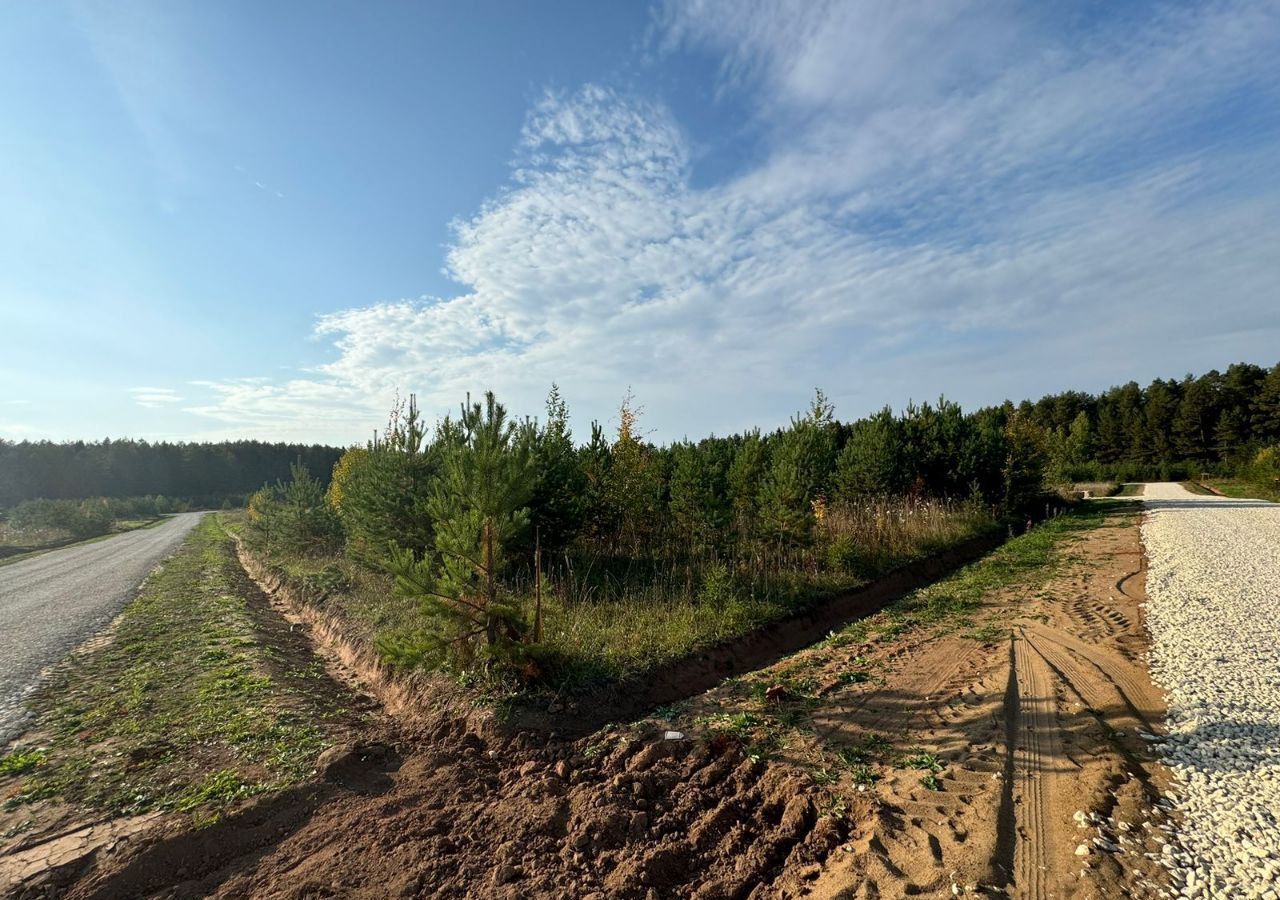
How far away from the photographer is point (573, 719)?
5.56m

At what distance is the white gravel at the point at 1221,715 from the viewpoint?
9.88 ft

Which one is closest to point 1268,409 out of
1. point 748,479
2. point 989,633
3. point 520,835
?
point 748,479

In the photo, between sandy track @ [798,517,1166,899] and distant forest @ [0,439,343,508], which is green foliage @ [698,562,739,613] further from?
distant forest @ [0,439,343,508]

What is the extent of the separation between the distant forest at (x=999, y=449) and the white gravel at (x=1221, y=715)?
1055cm

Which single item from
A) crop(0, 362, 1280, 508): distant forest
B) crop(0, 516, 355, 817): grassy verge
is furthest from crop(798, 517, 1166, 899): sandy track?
crop(0, 362, 1280, 508): distant forest

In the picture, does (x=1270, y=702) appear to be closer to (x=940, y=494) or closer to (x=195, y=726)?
(x=195, y=726)

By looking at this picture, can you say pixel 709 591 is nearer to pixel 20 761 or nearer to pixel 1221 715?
pixel 1221 715

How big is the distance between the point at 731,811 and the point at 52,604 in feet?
50.7

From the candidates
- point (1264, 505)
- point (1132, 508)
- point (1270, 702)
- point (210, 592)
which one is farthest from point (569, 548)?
point (1264, 505)

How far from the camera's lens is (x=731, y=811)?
3.90 m

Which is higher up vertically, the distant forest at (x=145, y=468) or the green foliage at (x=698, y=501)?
the distant forest at (x=145, y=468)

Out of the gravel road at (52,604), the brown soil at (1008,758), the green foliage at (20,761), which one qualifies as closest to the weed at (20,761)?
the green foliage at (20,761)

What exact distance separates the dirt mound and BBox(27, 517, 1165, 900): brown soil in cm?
1

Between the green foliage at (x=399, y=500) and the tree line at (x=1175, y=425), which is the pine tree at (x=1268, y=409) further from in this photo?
the green foliage at (x=399, y=500)
